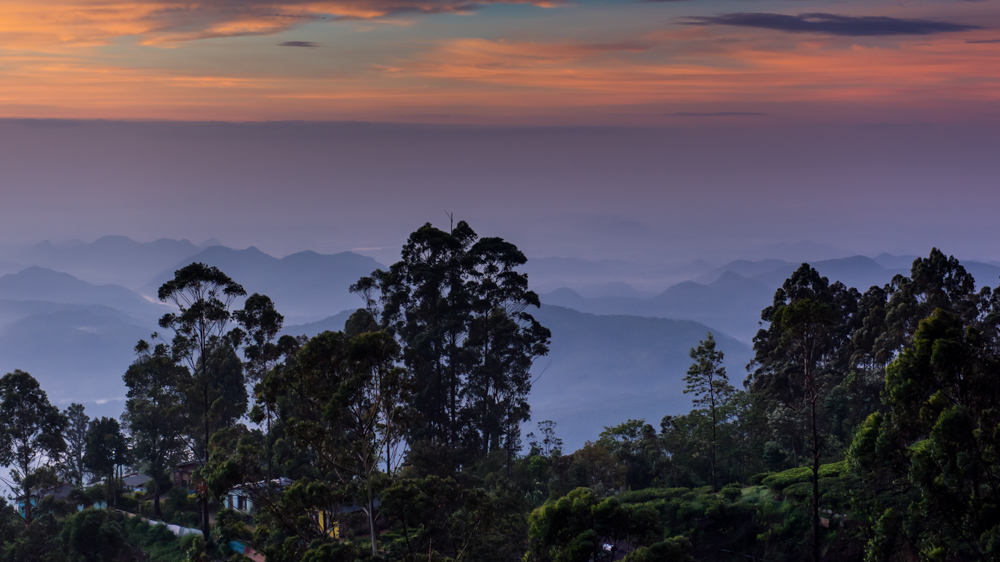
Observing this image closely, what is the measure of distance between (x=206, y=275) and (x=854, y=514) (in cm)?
2531

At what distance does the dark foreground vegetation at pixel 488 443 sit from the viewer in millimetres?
17484

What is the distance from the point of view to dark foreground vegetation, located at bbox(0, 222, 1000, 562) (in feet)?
57.4

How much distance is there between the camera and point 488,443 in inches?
1575

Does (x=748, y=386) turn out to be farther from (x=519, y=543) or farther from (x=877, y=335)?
(x=519, y=543)

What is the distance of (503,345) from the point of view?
40062 millimetres

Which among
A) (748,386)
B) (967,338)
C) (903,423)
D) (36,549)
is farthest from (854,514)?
(36,549)

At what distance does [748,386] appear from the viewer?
46.1m

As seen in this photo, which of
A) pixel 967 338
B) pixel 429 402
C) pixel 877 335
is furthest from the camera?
pixel 877 335

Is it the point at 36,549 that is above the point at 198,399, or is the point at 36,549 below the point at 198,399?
below

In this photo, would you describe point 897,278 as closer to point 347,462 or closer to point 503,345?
point 503,345

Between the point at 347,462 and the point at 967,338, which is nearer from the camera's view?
the point at 967,338

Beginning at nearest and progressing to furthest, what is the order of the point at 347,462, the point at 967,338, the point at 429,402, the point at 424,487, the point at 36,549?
the point at 967,338 < the point at 424,487 < the point at 347,462 < the point at 36,549 < the point at 429,402

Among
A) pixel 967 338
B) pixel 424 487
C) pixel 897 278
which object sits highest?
pixel 897 278

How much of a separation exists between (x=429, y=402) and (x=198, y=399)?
10.3 meters
